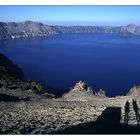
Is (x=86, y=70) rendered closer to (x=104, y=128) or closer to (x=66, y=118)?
(x=66, y=118)

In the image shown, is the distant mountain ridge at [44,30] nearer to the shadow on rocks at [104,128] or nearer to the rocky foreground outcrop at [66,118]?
the rocky foreground outcrop at [66,118]

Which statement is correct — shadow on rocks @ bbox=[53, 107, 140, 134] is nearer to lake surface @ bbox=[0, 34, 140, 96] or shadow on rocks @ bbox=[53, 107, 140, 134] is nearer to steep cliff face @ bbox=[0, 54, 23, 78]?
steep cliff face @ bbox=[0, 54, 23, 78]

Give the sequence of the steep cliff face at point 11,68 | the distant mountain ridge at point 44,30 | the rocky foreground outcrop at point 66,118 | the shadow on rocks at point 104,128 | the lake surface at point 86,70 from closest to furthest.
A: the shadow on rocks at point 104,128 < the rocky foreground outcrop at point 66,118 < the steep cliff face at point 11,68 < the lake surface at point 86,70 < the distant mountain ridge at point 44,30

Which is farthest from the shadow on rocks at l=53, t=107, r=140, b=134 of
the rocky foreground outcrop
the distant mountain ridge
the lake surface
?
the distant mountain ridge

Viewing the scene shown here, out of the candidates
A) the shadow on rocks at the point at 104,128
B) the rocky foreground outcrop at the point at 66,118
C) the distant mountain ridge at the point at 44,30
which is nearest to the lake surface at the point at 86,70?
the rocky foreground outcrop at the point at 66,118

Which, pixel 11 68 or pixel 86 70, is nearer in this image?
pixel 11 68

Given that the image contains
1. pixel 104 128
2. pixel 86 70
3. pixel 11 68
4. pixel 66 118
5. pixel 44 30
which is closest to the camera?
pixel 104 128

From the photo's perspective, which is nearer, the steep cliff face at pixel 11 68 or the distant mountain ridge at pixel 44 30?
the steep cliff face at pixel 11 68

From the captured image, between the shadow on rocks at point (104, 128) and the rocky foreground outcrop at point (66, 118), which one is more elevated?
the shadow on rocks at point (104, 128)

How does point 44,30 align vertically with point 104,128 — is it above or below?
below

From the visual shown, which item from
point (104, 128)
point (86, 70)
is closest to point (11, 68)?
point (86, 70)

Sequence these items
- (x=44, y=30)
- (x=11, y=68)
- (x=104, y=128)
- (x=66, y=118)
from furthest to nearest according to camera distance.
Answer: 1. (x=44, y=30)
2. (x=11, y=68)
3. (x=66, y=118)
4. (x=104, y=128)

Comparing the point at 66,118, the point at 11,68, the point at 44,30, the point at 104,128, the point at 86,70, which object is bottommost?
the point at 86,70

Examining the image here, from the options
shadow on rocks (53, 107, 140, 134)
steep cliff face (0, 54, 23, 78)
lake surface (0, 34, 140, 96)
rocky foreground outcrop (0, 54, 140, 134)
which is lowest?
lake surface (0, 34, 140, 96)
